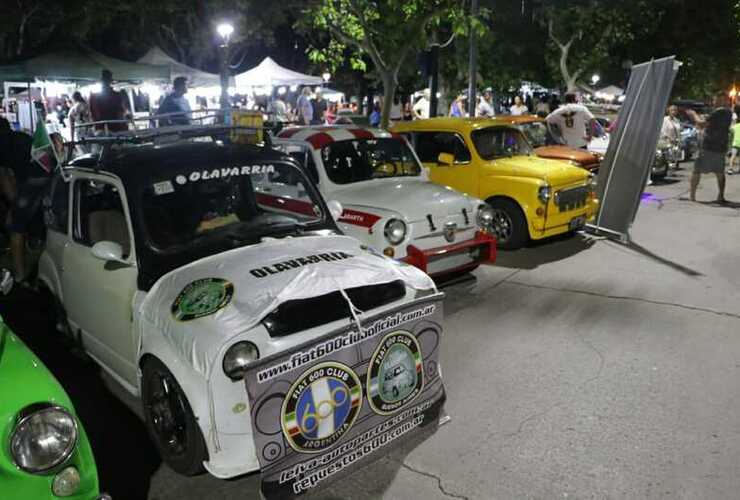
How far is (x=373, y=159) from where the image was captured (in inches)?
287

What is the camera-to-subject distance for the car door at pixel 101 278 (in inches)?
153

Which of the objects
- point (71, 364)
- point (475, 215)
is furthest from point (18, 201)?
point (475, 215)

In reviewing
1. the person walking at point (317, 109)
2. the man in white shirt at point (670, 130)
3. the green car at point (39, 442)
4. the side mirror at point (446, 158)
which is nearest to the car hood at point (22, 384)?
the green car at point (39, 442)

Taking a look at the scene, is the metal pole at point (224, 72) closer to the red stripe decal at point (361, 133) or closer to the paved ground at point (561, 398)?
the red stripe decal at point (361, 133)

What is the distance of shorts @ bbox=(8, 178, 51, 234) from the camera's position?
6.82 metres

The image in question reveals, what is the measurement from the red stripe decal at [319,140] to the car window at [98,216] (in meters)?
2.81

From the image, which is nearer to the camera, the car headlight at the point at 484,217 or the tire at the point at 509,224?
the car headlight at the point at 484,217

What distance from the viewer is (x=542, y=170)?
8102 millimetres

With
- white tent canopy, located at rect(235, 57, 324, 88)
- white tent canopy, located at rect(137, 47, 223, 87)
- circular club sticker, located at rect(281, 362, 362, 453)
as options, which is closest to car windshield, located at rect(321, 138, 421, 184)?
circular club sticker, located at rect(281, 362, 362, 453)

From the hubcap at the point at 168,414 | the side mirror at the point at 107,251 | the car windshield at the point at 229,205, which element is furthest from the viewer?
the car windshield at the point at 229,205

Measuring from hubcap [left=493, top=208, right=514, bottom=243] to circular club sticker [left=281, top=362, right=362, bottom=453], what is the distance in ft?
18.3

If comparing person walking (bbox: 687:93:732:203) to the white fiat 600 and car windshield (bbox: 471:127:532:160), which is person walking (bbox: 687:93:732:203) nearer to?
car windshield (bbox: 471:127:532:160)

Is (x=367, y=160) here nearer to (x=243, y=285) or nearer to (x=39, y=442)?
(x=243, y=285)

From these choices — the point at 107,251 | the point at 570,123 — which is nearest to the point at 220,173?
the point at 107,251
